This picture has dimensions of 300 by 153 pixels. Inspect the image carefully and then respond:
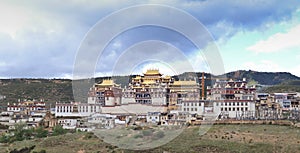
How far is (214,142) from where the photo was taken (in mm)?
31000

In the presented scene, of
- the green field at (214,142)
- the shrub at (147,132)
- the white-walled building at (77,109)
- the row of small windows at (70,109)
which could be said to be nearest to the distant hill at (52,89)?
the white-walled building at (77,109)

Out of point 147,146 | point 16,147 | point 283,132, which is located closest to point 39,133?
point 16,147

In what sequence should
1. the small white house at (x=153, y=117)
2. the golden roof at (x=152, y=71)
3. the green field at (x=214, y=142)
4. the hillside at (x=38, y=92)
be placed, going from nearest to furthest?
the green field at (x=214, y=142), the small white house at (x=153, y=117), the golden roof at (x=152, y=71), the hillside at (x=38, y=92)

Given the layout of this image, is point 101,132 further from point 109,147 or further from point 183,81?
point 183,81

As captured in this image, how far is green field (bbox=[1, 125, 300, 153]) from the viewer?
29547 mm

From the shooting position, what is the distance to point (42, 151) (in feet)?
103

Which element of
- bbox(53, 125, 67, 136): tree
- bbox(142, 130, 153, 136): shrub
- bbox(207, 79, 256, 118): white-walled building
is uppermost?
bbox(207, 79, 256, 118): white-walled building

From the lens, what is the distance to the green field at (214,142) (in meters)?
29.5

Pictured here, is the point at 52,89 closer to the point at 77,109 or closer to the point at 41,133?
the point at 77,109

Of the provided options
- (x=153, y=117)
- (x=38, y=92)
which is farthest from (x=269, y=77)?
(x=153, y=117)

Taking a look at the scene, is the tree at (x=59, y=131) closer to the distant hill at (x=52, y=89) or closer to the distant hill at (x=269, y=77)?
the distant hill at (x=52, y=89)

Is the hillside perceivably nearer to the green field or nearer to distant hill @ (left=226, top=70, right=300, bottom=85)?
the green field

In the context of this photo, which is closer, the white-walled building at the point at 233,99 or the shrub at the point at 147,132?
the shrub at the point at 147,132

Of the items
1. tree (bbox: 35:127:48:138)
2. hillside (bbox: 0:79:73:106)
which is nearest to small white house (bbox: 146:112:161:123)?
tree (bbox: 35:127:48:138)
